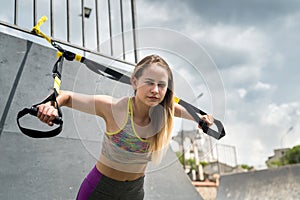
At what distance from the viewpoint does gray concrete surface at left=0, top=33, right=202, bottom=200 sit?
6.32 ft

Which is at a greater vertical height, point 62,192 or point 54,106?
point 54,106

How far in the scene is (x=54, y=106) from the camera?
130 centimetres

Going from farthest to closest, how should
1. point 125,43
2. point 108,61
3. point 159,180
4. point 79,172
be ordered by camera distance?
point 159,180 < point 79,172 < point 108,61 < point 125,43

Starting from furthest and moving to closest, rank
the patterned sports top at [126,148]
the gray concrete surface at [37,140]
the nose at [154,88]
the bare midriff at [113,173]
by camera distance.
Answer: the gray concrete surface at [37,140] → the bare midriff at [113,173] → the patterned sports top at [126,148] → the nose at [154,88]

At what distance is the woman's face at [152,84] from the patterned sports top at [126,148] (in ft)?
0.49

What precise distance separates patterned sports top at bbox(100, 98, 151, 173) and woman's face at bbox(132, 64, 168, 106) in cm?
15

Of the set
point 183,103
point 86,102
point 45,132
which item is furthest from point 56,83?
point 183,103

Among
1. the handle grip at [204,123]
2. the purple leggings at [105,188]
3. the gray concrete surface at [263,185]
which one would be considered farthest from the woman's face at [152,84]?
the gray concrete surface at [263,185]

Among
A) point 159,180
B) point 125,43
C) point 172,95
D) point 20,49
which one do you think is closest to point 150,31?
point 125,43

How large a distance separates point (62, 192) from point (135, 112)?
0.94 metres

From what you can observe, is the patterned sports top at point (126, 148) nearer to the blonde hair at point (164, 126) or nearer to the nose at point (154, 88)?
the blonde hair at point (164, 126)

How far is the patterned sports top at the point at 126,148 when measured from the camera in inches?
59.7

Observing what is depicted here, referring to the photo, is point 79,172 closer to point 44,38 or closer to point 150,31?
point 44,38

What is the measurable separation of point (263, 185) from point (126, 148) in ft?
17.0
